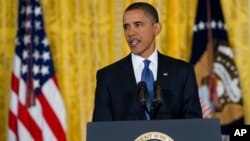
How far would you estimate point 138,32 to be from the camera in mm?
2605

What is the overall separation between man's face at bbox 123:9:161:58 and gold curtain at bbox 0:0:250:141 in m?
2.37

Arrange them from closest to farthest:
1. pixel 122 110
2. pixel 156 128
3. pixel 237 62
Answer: pixel 156 128, pixel 122 110, pixel 237 62

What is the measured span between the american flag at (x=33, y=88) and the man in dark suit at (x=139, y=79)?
2.51 m

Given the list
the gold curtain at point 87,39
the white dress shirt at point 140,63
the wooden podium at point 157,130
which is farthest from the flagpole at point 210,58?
the wooden podium at point 157,130

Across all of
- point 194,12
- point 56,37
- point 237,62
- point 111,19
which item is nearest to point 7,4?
point 56,37

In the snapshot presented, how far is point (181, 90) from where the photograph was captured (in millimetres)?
2580

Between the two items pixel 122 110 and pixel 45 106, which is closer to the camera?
pixel 122 110

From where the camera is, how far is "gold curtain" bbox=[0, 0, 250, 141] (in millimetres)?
5020

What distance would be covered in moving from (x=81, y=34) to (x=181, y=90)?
8.96ft

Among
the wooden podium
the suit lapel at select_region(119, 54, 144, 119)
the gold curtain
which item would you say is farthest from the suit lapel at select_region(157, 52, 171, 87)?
the gold curtain

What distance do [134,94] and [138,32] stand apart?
1.09ft

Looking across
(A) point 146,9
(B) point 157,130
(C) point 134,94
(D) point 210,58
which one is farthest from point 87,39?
(B) point 157,130

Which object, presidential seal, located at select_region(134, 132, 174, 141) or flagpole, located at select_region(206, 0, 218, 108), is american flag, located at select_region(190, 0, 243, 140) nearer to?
flagpole, located at select_region(206, 0, 218, 108)

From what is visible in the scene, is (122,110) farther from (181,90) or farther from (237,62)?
(237,62)
